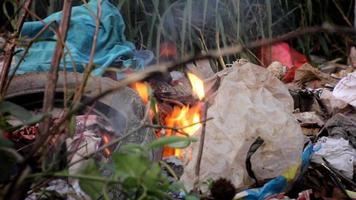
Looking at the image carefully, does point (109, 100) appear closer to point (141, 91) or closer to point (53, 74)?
point (141, 91)

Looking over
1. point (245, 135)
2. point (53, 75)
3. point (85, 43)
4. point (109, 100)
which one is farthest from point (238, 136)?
point (85, 43)

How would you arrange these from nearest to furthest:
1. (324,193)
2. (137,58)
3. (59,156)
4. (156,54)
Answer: (59,156) < (324,193) < (137,58) < (156,54)

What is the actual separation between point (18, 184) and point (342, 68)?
169 inches

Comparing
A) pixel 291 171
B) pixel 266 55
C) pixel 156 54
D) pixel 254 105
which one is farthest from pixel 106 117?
pixel 266 55

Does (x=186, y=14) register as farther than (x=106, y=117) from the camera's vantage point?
Yes

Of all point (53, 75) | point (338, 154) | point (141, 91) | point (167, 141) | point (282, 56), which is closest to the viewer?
point (167, 141)

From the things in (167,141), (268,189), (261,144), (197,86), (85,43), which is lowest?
(268,189)

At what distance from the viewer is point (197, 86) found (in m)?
3.27

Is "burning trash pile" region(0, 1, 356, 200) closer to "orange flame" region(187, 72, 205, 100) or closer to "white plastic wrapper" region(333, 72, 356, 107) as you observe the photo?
"orange flame" region(187, 72, 205, 100)

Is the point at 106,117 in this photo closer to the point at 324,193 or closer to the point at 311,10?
the point at 324,193

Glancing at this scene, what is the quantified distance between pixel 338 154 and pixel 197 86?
803 millimetres

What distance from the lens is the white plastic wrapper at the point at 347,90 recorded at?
3.96m

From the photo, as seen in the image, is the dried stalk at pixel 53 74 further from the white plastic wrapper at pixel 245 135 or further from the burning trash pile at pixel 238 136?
the white plastic wrapper at pixel 245 135

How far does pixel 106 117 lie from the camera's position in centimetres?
316
